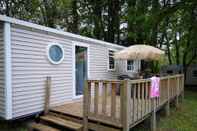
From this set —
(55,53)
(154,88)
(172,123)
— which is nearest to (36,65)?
(55,53)

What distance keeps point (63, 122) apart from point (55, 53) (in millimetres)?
2078

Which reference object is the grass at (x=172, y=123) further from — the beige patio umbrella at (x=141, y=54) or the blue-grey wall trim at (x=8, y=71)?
the beige patio umbrella at (x=141, y=54)

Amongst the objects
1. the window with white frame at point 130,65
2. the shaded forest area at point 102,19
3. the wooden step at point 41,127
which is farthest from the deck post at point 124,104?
the shaded forest area at point 102,19

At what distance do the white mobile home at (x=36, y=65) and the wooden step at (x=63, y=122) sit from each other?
418 millimetres

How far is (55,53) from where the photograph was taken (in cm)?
560

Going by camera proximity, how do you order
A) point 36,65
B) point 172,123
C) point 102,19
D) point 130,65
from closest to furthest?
point 36,65 < point 172,123 < point 130,65 < point 102,19

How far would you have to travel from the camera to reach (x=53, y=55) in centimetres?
551

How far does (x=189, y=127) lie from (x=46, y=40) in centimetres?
468

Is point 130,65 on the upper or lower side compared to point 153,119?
upper

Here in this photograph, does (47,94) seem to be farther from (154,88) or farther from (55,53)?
(154,88)

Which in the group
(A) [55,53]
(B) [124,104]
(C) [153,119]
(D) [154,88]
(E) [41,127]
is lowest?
(E) [41,127]

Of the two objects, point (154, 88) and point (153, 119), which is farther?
point (153, 119)

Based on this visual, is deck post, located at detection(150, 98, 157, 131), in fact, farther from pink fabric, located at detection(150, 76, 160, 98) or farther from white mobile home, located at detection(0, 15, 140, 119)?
white mobile home, located at detection(0, 15, 140, 119)

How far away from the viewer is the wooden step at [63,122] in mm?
4241
